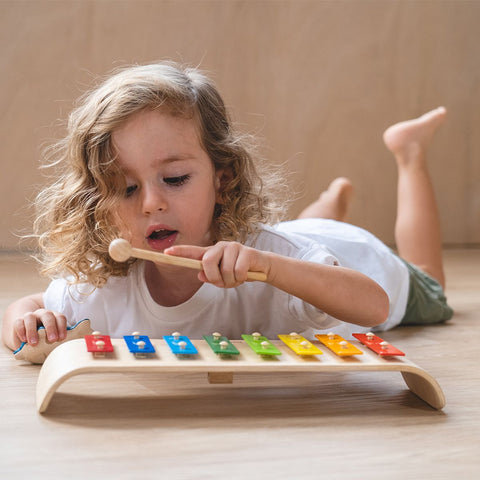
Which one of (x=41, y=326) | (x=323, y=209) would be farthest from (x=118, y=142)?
(x=323, y=209)

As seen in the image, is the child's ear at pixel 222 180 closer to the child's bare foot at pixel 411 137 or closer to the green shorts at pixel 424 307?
the green shorts at pixel 424 307

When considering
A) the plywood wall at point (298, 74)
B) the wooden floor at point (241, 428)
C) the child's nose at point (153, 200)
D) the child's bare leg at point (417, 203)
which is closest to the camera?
the wooden floor at point (241, 428)

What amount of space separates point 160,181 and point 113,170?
0.07 m

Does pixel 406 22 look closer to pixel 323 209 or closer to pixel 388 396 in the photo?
pixel 323 209

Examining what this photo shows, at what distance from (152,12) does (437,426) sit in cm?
159

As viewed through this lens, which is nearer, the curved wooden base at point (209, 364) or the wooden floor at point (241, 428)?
the wooden floor at point (241, 428)

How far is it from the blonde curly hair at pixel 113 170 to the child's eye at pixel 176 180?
6 centimetres

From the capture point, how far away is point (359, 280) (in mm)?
929

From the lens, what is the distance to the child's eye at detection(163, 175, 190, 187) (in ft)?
3.16

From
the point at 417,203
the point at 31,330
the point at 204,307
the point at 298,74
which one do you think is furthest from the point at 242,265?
the point at 298,74

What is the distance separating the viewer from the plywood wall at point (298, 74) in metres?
2.01

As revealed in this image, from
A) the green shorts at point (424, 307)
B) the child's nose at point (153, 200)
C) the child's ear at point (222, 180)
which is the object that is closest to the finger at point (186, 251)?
the child's nose at point (153, 200)

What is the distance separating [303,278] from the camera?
2.92 feet

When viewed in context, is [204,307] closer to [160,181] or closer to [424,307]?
[160,181]
